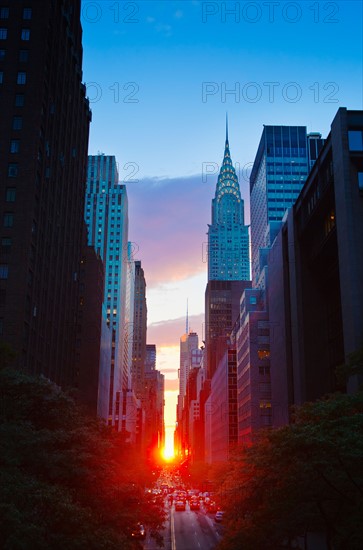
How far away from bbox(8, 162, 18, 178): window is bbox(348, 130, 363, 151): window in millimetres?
39256

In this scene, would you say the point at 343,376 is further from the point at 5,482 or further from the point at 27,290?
the point at 27,290

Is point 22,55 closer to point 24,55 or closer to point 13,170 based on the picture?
point 24,55

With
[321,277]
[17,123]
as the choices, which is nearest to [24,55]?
[17,123]

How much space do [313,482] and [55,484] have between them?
12.9 metres

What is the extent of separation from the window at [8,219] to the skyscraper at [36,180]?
0.37 ft

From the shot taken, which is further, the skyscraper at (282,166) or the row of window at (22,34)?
the skyscraper at (282,166)

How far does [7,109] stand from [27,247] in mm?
17402

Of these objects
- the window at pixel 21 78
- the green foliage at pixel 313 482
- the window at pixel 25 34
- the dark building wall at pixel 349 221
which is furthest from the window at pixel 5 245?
the green foliage at pixel 313 482

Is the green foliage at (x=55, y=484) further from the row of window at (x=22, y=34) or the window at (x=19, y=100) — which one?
the row of window at (x=22, y=34)

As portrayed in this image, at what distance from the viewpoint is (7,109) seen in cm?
7281

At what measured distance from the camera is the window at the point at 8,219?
68.8 metres

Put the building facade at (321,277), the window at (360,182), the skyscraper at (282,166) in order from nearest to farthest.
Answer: the building facade at (321,277)
the window at (360,182)
the skyscraper at (282,166)

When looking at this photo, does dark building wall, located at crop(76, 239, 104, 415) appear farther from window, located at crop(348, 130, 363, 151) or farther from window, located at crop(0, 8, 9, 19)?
window, located at crop(348, 130, 363, 151)

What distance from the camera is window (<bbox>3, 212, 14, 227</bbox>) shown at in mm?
68750
